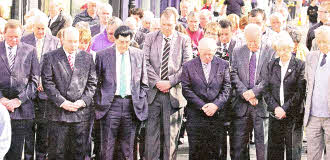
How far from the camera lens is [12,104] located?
9.43 meters

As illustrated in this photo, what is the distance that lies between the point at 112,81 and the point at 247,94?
6.33 ft

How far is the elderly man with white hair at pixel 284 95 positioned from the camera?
32.2ft

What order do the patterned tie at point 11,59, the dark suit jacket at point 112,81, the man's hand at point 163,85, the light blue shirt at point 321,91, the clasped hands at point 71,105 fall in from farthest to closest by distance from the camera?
the man's hand at point 163,85 < the dark suit jacket at point 112,81 < the patterned tie at point 11,59 < the clasped hands at point 71,105 < the light blue shirt at point 321,91

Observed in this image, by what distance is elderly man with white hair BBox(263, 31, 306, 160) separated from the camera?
981cm

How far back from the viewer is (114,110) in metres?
9.75

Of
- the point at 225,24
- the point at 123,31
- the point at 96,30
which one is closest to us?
the point at 123,31

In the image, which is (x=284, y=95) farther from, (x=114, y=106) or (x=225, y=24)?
(x=114, y=106)

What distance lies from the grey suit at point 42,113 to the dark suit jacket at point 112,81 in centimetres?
94

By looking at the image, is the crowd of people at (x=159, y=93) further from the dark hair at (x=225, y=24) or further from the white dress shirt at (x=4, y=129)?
the white dress shirt at (x=4, y=129)

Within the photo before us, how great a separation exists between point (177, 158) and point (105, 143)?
1.89 meters

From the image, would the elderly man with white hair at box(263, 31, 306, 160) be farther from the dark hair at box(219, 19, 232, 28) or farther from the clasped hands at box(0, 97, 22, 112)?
the clasped hands at box(0, 97, 22, 112)

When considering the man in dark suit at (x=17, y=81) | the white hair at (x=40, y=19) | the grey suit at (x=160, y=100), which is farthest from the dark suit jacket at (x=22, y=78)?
the grey suit at (x=160, y=100)

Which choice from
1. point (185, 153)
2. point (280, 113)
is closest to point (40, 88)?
point (185, 153)

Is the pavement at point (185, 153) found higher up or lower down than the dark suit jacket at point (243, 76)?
lower down
